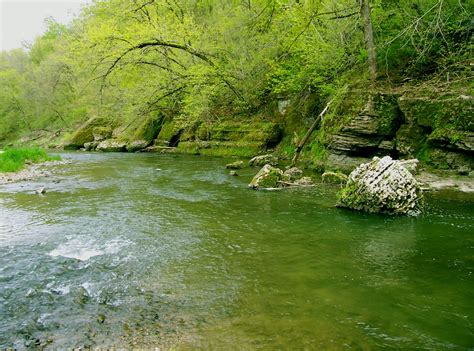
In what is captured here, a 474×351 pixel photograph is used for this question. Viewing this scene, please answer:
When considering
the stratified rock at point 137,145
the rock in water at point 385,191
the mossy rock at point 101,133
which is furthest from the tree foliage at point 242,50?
the rock in water at point 385,191

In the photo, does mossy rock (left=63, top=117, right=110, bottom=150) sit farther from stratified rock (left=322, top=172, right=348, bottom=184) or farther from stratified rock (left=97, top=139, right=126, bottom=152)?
stratified rock (left=322, top=172, right=348, bottom=184)

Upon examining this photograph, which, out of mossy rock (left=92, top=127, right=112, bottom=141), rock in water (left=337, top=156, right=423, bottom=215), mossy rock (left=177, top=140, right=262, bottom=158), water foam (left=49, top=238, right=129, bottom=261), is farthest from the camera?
mossy rock (left=92, top=127, right=112, bottom=141)

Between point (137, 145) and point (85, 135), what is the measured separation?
8.50 m

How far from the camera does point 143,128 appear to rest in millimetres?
28734

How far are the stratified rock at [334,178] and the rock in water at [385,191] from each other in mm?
2830

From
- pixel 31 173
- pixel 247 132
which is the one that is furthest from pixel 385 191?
pixel 31 173

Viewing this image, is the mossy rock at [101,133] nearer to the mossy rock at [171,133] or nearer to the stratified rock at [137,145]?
the stratified rock at [137,145]

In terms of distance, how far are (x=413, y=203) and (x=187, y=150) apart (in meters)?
17.8

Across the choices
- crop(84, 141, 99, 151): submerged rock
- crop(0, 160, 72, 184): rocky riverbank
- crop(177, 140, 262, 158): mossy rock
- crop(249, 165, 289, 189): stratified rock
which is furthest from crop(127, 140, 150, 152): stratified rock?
crop(249, 165, 289, 189): stratified rock

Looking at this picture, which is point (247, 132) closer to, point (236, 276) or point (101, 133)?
point (101, 133)

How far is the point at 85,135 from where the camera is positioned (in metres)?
33.2

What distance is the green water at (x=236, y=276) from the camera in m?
3.95

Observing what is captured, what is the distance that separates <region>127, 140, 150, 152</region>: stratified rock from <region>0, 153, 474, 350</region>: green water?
57.4 feet

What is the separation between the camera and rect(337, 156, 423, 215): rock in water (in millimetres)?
8484
